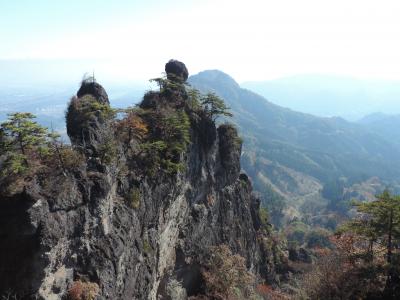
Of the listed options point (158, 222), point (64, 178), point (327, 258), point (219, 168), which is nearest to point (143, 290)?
point (158, 222)

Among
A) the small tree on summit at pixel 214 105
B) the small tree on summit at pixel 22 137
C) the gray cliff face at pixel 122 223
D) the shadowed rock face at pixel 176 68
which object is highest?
the shadowed rock face at pixel 176 68

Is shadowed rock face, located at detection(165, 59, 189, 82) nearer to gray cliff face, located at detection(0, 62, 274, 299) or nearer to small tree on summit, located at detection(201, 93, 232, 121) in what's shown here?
small tree on summit, located at detection(201, 93, 232, 121)

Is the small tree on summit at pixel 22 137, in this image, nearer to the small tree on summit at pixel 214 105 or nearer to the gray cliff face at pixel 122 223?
the gray cliff face at pixel 122 223

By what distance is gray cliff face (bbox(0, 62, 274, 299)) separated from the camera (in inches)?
745

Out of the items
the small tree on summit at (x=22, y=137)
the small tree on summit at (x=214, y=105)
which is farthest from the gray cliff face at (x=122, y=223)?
the small tree on summit at (x=22, y=137)

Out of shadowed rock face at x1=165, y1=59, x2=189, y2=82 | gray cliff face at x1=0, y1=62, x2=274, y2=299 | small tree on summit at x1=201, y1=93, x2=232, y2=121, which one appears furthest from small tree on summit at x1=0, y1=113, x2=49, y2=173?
shadowed rock face at x1=165, y1=59, x2=189, y2=82

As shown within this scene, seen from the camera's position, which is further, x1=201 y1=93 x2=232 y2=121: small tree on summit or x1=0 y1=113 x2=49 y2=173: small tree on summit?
x1=201 y1=93 x2=232 y2=121: small tree on summit

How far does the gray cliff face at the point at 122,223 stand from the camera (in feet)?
62.1

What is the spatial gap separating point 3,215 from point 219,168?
30.8 m

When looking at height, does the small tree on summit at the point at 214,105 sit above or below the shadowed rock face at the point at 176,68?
below

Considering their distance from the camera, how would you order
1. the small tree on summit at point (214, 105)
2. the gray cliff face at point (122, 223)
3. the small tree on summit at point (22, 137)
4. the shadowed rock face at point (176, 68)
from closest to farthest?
the gray cliff face at point (122, 223), the small tree on summit at point (22, 137), the small tree on summit at point (214, 105), the shadowed rock face at point (176, 68)

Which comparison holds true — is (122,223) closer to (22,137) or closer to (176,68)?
(22,137)

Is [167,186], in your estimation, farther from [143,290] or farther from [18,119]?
[18,119]

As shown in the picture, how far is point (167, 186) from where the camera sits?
33188 millimetres
